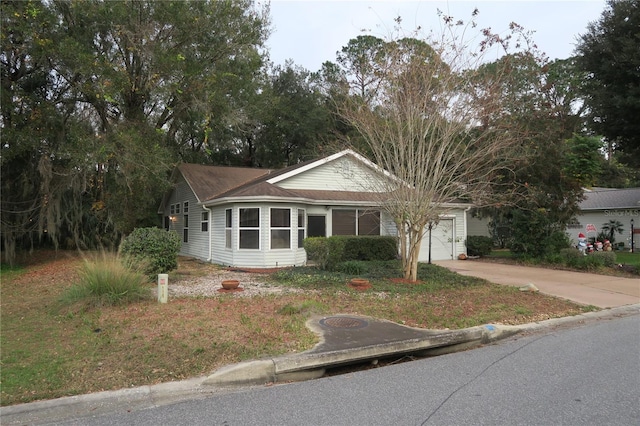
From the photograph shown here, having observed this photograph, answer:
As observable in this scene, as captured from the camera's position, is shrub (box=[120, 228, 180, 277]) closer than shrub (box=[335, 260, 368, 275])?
Yes

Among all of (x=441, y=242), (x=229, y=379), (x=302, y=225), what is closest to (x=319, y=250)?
(x=302, y=225)

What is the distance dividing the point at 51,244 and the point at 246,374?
1822 centimetres

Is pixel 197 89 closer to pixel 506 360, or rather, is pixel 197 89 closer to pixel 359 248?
pixel 359 248

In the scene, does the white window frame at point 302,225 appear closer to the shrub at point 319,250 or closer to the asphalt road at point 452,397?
the shrub at point 319,250

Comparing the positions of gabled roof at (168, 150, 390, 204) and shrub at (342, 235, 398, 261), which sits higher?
gabled roof at (168, 150, 390, 204)

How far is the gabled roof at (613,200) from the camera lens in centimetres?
2414

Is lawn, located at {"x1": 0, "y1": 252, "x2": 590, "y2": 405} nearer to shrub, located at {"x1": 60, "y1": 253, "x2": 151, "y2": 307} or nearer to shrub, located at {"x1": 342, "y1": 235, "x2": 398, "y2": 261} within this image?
shrub, located at {"x1": 60, "y1": 253, "x2": 151, "y2": 307}

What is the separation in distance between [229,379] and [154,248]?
7.03m

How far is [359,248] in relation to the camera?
15.1m

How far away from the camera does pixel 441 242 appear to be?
1856cm

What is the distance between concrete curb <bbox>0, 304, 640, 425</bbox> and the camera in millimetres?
3902

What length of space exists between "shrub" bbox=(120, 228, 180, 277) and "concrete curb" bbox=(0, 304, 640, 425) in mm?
6472

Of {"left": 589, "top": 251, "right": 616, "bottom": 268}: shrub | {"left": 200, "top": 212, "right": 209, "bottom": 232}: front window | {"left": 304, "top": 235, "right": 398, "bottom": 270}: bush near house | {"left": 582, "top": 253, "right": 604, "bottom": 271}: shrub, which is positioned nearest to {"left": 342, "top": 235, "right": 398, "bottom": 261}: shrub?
{"left": 304, "top": 235, "right": 398, "bottom": 270}: bush near house

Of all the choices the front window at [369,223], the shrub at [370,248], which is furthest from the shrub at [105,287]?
the front window at [369,223]
